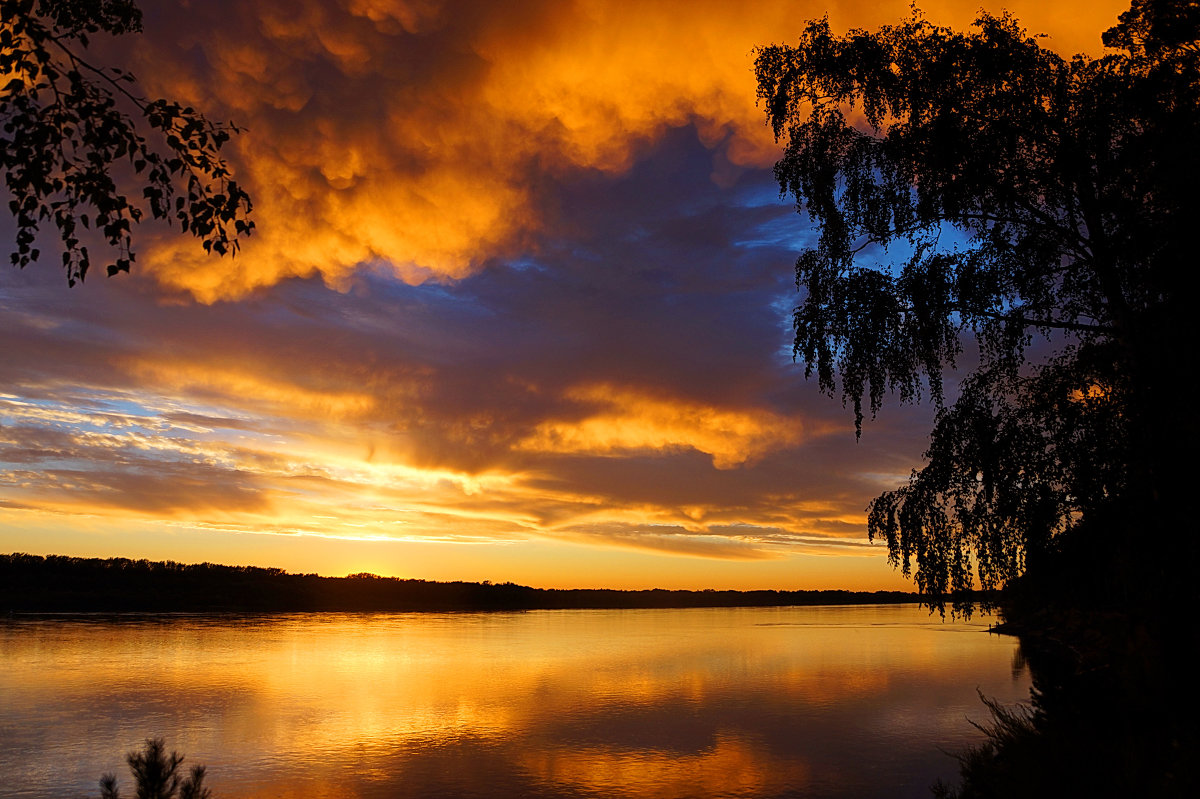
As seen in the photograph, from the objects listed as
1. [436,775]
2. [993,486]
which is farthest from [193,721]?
[993,486]

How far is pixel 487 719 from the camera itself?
31984mm

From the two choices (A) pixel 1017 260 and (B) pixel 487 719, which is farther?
(B) pixel 487 719

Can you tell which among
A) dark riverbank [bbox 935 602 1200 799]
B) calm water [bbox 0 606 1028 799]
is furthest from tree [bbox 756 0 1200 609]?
calm water [bbox 0 606 1028 799]

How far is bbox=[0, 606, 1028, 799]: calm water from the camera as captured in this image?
21.2 m

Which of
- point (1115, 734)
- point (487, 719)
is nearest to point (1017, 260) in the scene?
point (1115, 734)

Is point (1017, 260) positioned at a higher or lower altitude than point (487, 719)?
higher

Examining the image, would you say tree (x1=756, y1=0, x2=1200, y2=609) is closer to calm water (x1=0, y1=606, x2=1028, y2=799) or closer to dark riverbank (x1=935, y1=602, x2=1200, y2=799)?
dark riverbank (x1=935, y1=602, x2=1200, y2=799)

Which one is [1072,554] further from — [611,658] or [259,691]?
[611,658]

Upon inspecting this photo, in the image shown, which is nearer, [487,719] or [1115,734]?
[1115,734]

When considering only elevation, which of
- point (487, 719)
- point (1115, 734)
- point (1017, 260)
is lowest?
point (487, 719)

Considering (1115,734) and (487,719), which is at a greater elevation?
(1115,734)

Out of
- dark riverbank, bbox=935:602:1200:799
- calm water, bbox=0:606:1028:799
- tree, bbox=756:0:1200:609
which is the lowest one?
calm water, bbox=0:606:1028:799

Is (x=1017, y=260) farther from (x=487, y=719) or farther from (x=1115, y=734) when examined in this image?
(x=487, y=719)

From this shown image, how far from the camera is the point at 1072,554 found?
15383 mm
